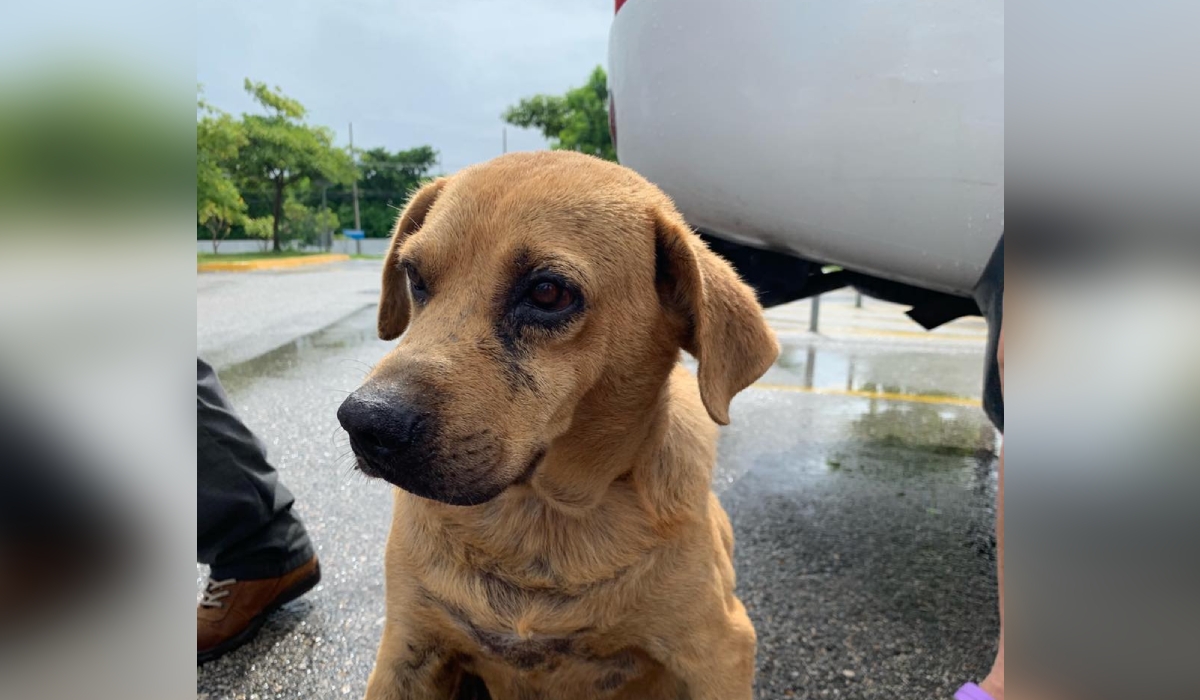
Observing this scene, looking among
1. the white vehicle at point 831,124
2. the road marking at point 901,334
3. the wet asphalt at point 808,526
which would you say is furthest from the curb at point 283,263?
the white vehicle at point 831,124

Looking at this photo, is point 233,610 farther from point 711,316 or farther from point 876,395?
point 876,395

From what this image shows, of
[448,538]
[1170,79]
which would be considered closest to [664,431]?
[448,538]

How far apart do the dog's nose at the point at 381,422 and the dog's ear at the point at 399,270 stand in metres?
0.55

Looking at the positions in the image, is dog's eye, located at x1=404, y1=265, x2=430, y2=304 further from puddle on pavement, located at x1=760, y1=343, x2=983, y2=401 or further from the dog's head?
puddle on pavement, located at x1=760, y1=343, x2=983, y2=401

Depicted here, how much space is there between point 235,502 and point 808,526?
6.70 feet

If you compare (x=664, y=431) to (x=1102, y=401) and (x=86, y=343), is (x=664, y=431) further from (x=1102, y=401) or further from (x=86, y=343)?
(x=86, y=343)

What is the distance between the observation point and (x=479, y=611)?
1.31 m

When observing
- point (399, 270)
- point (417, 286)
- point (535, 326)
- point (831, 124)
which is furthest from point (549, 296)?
point (831, 124)

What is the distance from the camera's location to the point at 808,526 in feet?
9.21

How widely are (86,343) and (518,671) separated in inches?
42.9

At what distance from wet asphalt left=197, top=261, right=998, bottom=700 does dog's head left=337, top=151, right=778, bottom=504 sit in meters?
0.36

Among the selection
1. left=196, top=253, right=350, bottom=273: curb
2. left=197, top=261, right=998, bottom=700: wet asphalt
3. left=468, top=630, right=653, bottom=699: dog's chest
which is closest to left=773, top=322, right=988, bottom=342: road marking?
left=197, top=261, right=998, bottom=700: wet asphalt

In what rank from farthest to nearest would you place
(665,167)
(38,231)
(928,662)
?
(665,167), (928,662), (38,231)

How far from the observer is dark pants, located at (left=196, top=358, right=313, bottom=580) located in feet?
6.05
